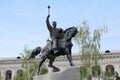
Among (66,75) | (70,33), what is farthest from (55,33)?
(66,75)

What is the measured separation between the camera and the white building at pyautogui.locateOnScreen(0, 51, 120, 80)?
5328 centimetres

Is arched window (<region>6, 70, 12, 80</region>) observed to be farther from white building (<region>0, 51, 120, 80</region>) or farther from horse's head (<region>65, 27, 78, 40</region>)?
horse's head (<region>65, 27, 78, 40</region>)

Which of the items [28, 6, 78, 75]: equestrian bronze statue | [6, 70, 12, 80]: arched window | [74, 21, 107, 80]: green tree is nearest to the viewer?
[28, 6, 78, 75]: equestrian bronze statue

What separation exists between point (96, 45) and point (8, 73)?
24112 millimetres

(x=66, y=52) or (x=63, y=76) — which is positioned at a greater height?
(x=66, y=52)

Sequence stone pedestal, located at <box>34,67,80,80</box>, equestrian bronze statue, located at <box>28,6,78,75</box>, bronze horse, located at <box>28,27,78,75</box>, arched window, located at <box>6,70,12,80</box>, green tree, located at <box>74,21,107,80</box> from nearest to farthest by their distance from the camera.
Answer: stone pedestal, located at <box>34,67,80,80</box>
bronze horse, located at <box>28,27,78,75</box>
equestrian bronze statue, located at <box>28,6,78,75</box>
green tree, located at <box>74,21,107,80</box>
arched window, located at <box>6,70,12,80</box>

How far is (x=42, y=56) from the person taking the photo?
65.4 feet

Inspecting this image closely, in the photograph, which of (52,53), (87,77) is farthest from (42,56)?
(87,77)

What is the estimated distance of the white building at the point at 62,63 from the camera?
53281 mm

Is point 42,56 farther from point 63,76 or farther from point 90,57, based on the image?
point 90,57

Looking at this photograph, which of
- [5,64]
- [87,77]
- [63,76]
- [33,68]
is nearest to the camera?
[63,76]

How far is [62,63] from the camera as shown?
56031mm

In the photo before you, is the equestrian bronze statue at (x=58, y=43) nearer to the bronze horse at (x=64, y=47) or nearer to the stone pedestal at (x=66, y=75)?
the bronze horse at (x=64, y=47)

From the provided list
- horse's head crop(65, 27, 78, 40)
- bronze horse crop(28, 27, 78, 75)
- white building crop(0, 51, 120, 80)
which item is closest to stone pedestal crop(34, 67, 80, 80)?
bronze horse crop(28, 27, 78, 75)
